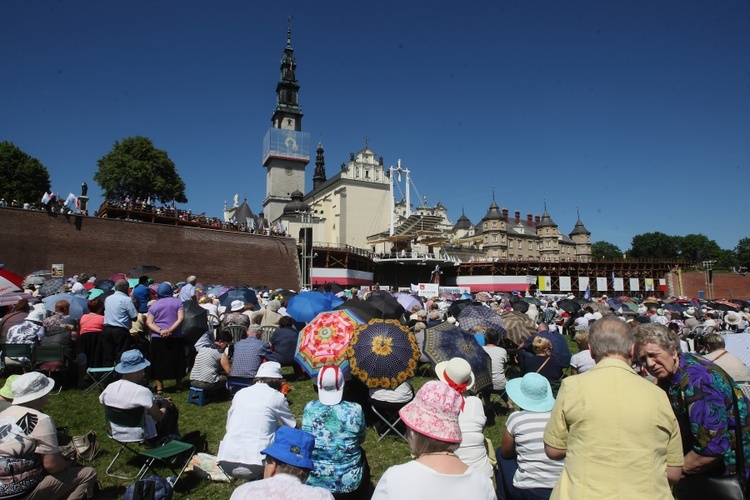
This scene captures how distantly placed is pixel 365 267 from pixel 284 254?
16134 millimetres

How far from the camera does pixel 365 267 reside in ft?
175

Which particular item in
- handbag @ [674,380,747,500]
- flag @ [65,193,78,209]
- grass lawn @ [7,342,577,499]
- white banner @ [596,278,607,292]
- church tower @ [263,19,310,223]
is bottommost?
grass lawn @ [7,342,577,499]

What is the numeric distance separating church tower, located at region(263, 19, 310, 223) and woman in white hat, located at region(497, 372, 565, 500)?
2679 inches

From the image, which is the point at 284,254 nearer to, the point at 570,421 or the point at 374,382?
the point at 374,382

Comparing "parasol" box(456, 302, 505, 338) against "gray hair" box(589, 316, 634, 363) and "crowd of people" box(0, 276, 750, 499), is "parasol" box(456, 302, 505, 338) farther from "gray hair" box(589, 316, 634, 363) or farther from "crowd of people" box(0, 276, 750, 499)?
"gray hair" box(589, 316, 634, 363)

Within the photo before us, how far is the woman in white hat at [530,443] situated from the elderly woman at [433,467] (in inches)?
55.1

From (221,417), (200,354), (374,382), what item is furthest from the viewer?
(200,354)

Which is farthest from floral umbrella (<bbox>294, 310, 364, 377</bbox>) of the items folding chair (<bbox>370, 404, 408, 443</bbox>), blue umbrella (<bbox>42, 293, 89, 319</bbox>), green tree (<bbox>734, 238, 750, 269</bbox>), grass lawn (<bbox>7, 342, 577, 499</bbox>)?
green tree (<bbox>734, 238, 750, 269</bbox>)

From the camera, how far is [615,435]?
233 cm

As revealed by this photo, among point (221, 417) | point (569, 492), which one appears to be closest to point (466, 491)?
point (569, 492)

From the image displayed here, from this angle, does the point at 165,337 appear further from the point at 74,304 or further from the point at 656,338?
the point at 656,338

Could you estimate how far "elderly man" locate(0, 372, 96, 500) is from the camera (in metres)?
3.40

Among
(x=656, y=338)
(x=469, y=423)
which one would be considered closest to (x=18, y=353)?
(x=469, y=423)

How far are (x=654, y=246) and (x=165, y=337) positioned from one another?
12849cm
